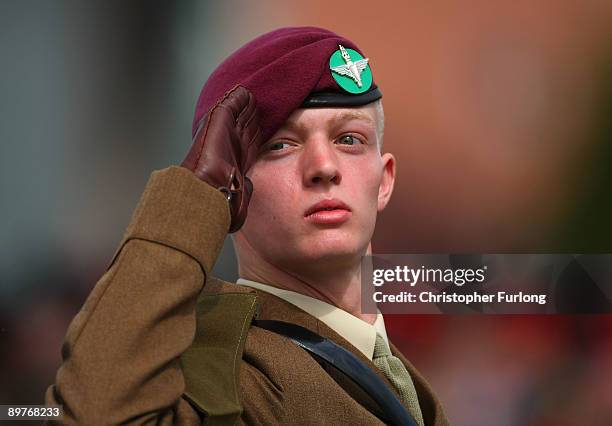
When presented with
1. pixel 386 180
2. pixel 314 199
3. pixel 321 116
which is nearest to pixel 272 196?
pixel 314 199

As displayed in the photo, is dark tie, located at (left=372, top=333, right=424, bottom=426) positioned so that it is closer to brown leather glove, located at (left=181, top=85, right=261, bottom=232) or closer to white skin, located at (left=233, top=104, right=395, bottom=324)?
white skin, located at (left=233, top=104, right=395, bottom=324)

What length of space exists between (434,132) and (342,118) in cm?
135

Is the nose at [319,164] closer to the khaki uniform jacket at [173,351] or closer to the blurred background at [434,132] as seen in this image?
the khaki uniform jacket at [173,351]

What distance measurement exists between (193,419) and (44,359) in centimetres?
170

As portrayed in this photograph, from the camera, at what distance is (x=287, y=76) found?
→ 167 cm

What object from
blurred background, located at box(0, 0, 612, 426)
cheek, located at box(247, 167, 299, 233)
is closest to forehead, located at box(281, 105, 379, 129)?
cheek, located at box(247, 167, 299, 233)

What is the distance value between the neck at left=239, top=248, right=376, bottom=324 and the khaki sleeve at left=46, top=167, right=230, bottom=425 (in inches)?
16.7

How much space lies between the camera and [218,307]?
1568mm

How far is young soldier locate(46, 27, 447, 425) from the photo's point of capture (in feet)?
3.98

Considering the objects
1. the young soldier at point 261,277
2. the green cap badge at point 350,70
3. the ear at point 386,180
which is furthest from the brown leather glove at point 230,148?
the ear at point 386,180

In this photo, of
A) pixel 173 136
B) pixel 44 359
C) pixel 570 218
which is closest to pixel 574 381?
pixel 570 218

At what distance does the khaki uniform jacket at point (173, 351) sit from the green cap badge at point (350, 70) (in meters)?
0.51

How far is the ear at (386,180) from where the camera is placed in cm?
199

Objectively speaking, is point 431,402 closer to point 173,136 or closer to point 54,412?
point 54,412
